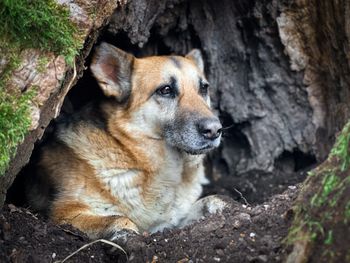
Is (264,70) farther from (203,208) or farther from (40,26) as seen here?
(40,26)

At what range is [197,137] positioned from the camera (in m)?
4.82

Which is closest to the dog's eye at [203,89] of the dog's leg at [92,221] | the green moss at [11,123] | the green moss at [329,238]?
the dog's leg at [92,221]

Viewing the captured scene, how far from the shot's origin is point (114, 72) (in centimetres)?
521

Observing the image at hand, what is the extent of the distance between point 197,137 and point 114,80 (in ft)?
3.21

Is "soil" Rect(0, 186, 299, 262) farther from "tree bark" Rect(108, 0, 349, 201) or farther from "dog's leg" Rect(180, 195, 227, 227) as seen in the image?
"tree bark" Rect(108, 0, 349, 201)

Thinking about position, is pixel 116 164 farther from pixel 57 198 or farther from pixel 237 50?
pixel 237 50

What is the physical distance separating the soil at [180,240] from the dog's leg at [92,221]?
21cm

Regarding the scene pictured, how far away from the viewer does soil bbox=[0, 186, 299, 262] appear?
11.0 ft

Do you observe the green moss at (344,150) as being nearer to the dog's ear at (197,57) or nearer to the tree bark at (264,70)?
the tree bark at (264,70)

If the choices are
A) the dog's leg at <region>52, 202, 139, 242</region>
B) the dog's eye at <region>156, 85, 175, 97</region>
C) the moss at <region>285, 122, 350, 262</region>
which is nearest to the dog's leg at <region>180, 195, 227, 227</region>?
the dog's leg at <region>52, 202, 139, 242</region>

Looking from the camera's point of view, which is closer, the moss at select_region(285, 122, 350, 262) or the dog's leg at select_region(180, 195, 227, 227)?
the moss at select_region(285, 122, 350, 262)

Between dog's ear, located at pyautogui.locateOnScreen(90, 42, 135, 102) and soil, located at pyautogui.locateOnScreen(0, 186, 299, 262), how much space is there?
1.51 m

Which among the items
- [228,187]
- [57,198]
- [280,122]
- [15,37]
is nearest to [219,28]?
[280,122]

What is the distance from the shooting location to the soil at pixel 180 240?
3.36 metres
